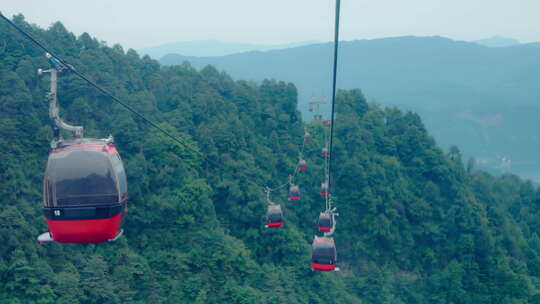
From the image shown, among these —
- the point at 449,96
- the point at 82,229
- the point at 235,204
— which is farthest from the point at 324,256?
the point at 449,96

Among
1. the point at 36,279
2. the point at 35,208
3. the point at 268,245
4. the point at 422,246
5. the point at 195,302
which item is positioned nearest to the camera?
the point at 36,279

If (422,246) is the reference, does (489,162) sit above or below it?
below

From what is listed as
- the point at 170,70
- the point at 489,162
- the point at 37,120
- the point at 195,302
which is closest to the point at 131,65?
the point at 170,70

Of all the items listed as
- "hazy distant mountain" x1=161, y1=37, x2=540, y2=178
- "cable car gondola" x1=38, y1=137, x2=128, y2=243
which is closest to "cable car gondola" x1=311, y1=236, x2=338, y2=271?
"cable car gondola" x1=38, y1=137, x2=128, y2=243

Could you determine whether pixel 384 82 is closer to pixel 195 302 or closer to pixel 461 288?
pixel 461 288

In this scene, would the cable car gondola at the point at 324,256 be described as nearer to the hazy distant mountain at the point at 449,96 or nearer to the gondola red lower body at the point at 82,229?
the gondola red lower body at the point at 82,229

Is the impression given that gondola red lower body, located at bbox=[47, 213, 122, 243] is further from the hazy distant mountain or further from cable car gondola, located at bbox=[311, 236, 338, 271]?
the hazy distant mountain
